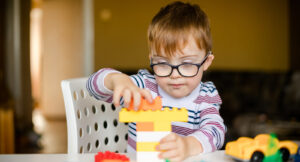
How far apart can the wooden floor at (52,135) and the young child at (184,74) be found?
2.60m

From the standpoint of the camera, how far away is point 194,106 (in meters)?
0.93

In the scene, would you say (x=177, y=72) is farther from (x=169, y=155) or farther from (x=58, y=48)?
(x=58, y=48)

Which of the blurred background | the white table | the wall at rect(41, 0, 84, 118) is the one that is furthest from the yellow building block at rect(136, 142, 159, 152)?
the wall at rect(41, 0, 84, 118)

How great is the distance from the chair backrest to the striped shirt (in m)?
0.10

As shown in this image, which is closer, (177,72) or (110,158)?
(110,158)

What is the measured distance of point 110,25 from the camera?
14.1 ft

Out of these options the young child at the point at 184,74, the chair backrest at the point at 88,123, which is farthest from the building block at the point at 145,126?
the chair backrest at the point at 88,123

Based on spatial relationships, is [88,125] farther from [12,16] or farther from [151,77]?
[12,16]

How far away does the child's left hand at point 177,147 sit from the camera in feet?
1.82

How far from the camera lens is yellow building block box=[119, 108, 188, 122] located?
1.74 ft

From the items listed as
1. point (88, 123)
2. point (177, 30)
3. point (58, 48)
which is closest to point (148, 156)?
point (177, 30)

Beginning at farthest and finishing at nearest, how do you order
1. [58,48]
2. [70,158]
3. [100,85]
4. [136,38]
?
[58,48] → [136,38] → [100,85] → [70,158]

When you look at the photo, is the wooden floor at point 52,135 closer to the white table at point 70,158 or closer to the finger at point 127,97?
the white table at point 70,158

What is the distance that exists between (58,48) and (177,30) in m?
5.56
